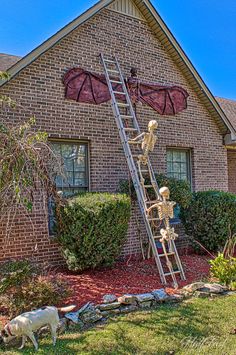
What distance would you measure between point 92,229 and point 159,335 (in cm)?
254

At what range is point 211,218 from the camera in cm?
897

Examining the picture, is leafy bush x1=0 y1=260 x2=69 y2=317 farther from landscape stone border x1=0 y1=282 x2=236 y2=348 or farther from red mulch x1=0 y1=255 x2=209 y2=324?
landscape stone border x1=0 y1=282 x2=236 y2=348

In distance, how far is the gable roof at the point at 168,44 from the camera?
8211mm

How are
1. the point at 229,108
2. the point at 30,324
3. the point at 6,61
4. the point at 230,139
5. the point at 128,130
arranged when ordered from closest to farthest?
the point at 30,324 < the point at 128,130 < the point at 6,61 < the point at 230,139 < the point at 229,108

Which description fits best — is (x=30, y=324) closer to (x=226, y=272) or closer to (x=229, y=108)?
(x=226, y=272)

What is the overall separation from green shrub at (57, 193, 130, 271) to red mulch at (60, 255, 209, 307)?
0.27 m

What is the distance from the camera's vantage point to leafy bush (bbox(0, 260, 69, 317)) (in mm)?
4871

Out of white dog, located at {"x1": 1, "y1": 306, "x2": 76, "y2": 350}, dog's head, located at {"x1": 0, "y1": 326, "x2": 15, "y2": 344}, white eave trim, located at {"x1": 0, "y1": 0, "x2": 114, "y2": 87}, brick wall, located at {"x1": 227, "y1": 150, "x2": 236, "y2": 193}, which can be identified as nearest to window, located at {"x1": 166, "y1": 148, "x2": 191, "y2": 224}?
brick wall, located at {"x1": 227, "y1": 150, "x2": 236, "y2": 193}

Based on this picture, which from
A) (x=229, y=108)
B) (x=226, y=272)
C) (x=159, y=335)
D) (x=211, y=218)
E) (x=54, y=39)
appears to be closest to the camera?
(x=159, y=335)

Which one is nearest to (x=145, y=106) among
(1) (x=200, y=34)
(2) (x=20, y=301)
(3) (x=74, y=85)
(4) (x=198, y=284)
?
(3) (x=74, y=85)

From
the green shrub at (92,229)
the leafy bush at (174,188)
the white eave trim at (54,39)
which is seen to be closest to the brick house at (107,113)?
the white eave trim at (54,39)

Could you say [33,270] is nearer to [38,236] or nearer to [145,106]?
[38,236]

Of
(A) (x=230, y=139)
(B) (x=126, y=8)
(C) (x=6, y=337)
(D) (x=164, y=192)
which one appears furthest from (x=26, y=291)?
(A) (x=230, y=139)

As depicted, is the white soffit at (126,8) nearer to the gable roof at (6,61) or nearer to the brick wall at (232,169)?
the gable roof at (6,61)
